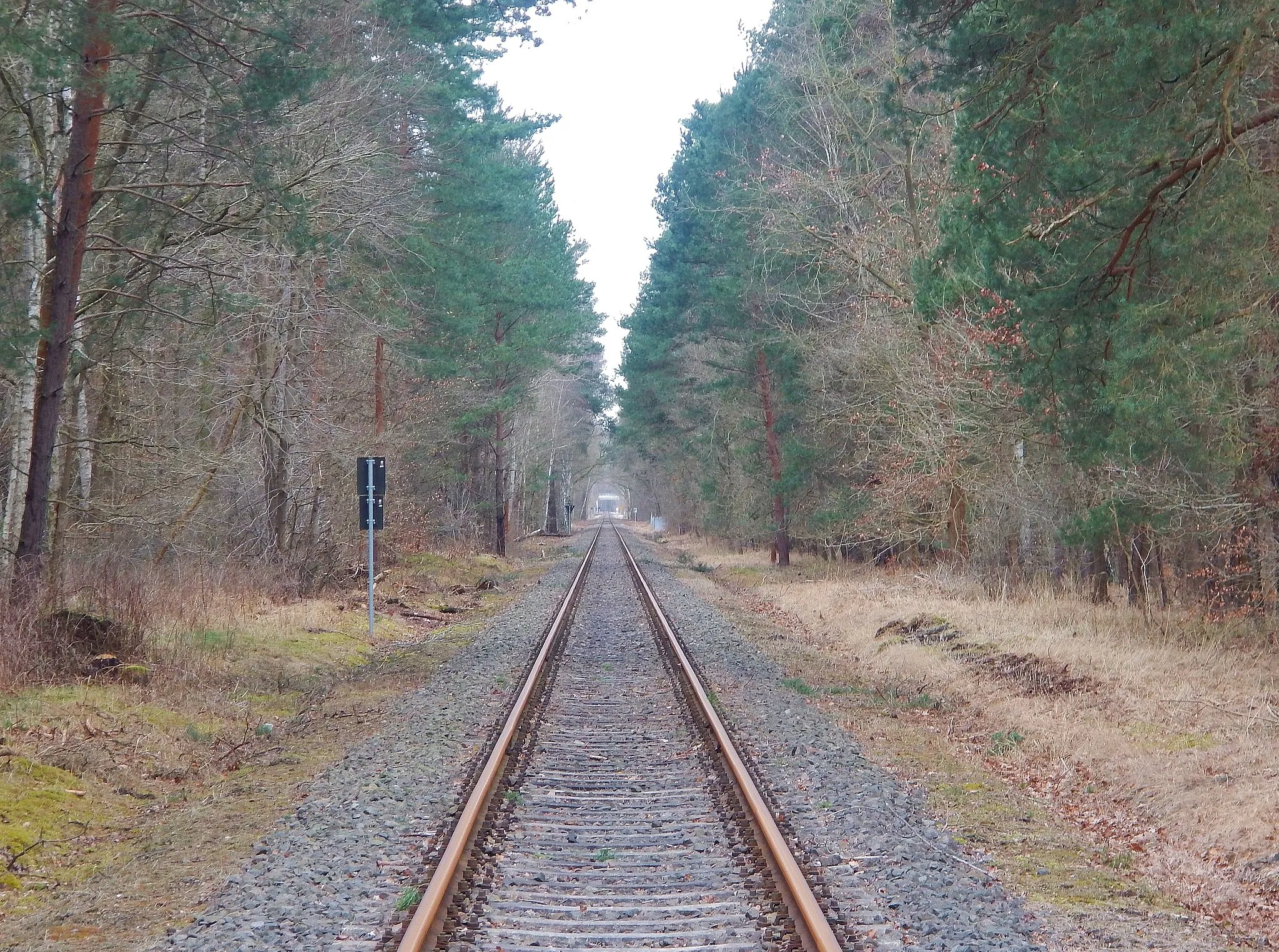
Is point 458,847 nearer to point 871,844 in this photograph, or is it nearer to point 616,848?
point 616,848

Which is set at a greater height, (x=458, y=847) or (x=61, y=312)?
(x=61, y=312)

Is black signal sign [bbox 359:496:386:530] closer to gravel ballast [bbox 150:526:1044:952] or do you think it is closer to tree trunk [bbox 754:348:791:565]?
gravel ballast [bbox 150:526:1044:952]

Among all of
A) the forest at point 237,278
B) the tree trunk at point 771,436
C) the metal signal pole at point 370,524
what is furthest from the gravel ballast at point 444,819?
the tree trunk at point 771,436

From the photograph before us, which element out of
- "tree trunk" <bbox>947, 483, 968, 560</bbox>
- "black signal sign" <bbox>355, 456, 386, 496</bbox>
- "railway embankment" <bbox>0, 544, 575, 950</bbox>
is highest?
"black signal sign" <bbox>355, 456, 386, 496</bbox>

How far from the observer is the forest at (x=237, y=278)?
1088cm

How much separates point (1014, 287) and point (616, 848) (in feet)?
22.1

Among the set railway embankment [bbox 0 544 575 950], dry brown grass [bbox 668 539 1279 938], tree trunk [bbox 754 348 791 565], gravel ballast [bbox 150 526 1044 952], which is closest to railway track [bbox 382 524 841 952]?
gravel ballast [bbox 150 526 1044 952]

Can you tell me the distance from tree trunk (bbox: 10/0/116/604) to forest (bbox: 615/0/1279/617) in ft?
25.7

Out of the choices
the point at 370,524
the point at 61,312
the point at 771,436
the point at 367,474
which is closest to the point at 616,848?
the point at 61,312

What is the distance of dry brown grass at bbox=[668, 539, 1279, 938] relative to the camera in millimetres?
6836

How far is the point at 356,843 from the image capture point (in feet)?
22.1

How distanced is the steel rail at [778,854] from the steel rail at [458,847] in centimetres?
163

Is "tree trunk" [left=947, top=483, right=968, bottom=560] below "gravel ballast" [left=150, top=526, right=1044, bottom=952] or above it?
above

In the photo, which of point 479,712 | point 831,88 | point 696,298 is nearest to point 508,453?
point 696,298
